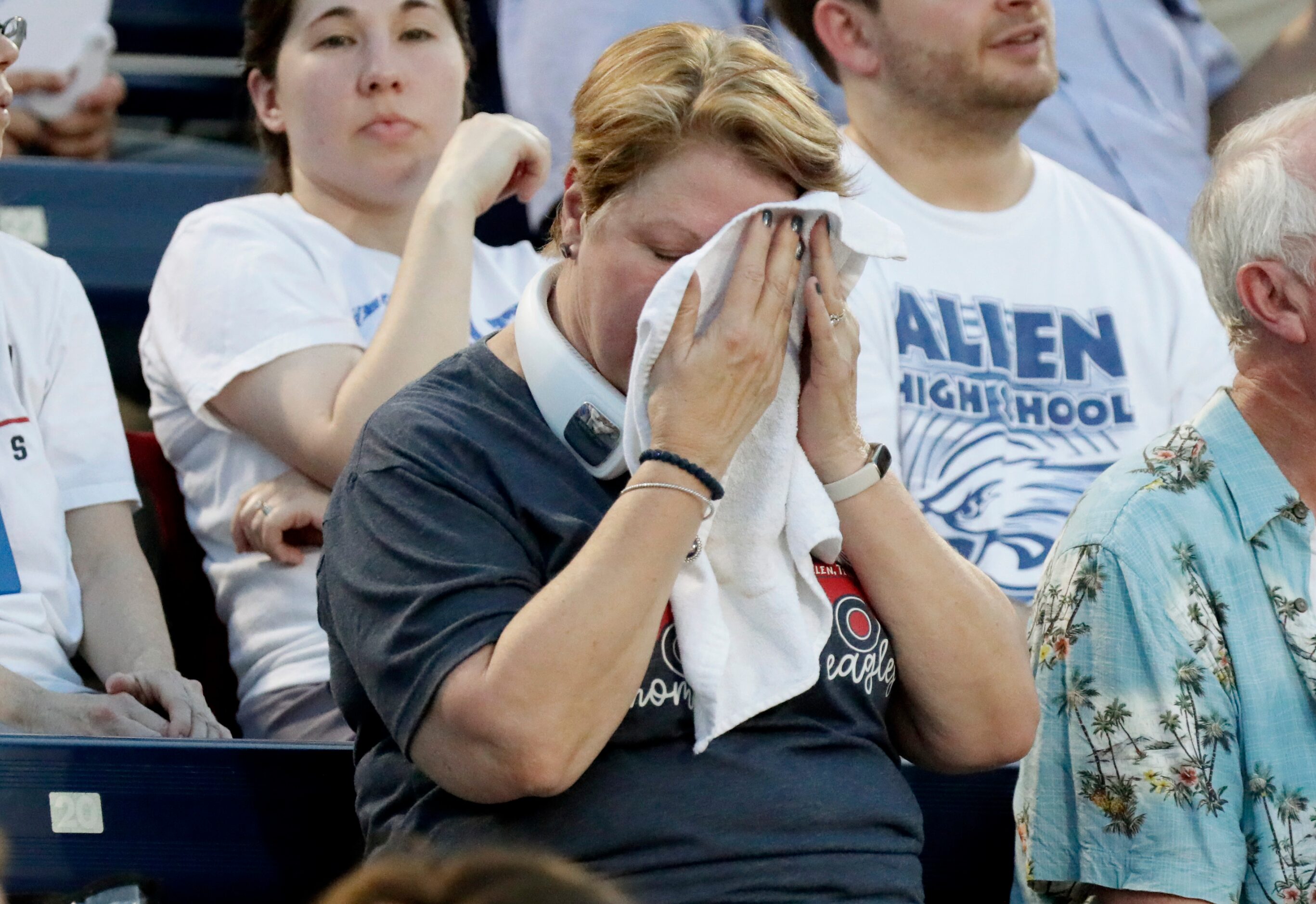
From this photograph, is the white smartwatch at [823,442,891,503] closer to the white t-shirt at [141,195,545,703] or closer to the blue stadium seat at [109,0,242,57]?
the white t-shirt at [141,195,545,703]

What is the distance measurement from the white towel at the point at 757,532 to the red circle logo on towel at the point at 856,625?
0.02m

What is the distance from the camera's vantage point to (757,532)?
1.37 metres

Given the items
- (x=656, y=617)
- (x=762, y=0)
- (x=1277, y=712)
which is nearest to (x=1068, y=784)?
(x=1277, y=712)

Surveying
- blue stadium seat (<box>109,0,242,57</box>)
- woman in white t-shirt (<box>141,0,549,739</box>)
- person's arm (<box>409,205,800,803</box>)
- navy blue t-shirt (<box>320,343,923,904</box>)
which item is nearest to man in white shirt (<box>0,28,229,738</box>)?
woman in white t-shirt (<box>141,0,549,739</box>)

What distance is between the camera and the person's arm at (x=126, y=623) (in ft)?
5.63

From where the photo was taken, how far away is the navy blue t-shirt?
1.23 m

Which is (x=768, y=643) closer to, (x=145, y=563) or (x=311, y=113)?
(x=145, y=563)

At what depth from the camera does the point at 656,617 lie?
1.23 meters

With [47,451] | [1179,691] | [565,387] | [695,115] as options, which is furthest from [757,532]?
[47,451]

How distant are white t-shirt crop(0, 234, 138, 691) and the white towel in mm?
800

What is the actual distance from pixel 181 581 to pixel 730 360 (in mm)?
1104

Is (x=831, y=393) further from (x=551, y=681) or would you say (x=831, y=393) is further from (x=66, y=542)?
(x=66, y=542)

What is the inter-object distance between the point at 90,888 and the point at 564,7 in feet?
5.86

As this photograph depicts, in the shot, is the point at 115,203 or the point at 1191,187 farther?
the point at 1191,187
